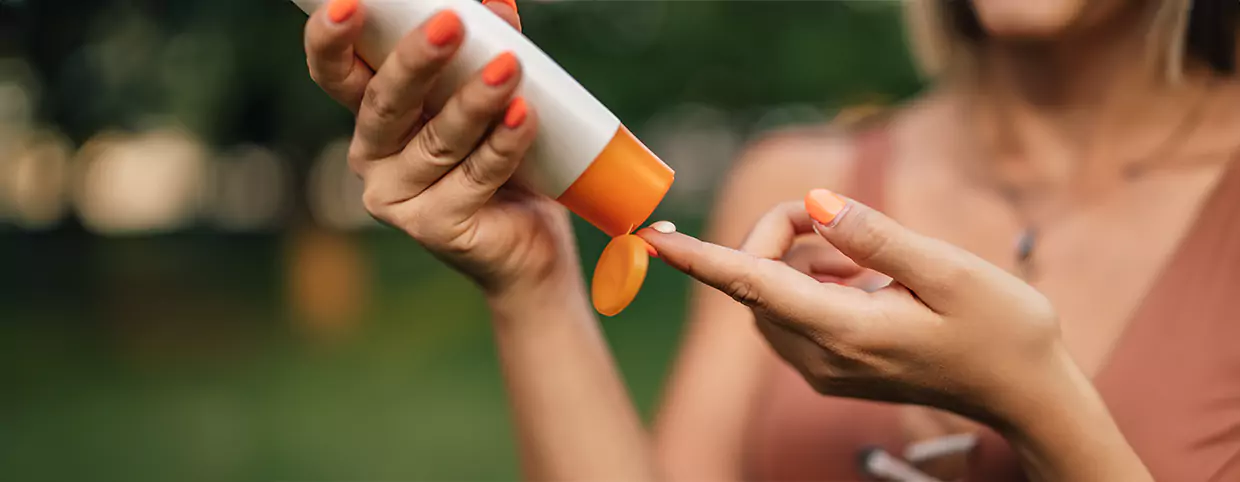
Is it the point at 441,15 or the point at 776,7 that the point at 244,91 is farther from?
the point at 441,15

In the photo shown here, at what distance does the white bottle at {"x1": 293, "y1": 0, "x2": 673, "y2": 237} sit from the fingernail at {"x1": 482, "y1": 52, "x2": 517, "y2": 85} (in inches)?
0.7

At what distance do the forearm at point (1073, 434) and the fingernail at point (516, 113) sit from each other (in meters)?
0.46

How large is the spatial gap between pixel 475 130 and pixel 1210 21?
37.0 inches

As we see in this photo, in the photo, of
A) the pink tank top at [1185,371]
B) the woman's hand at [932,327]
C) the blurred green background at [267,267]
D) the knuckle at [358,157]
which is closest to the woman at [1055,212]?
the pink tank top at [1185,371]

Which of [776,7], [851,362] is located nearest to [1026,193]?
[851,362]

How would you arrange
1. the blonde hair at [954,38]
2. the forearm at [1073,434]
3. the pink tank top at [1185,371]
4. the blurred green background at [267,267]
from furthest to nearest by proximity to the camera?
the blurred green background at [267,267] → the blonde hair at [954,38] → the pink tank top at [1185,371] → the forearm at [1073,434]

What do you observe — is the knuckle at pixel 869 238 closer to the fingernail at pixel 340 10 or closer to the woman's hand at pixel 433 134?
the woman's hand at pixel 433 134

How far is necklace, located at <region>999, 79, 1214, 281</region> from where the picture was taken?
1.30 metres

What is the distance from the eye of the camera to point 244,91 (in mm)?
6473

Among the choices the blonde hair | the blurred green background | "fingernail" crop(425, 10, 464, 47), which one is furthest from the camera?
the blurred green background

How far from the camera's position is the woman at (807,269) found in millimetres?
840

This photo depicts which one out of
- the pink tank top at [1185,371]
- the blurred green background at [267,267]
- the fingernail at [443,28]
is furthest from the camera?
the blurred green background at [267,267]

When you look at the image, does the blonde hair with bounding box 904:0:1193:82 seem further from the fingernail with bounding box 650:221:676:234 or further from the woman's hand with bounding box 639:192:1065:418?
the fingernail with bounding box 650:221:676:234

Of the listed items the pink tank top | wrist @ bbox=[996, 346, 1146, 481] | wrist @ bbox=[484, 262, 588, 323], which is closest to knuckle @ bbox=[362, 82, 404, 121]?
wrist @ bbox=[484, 262, 588, 323]
